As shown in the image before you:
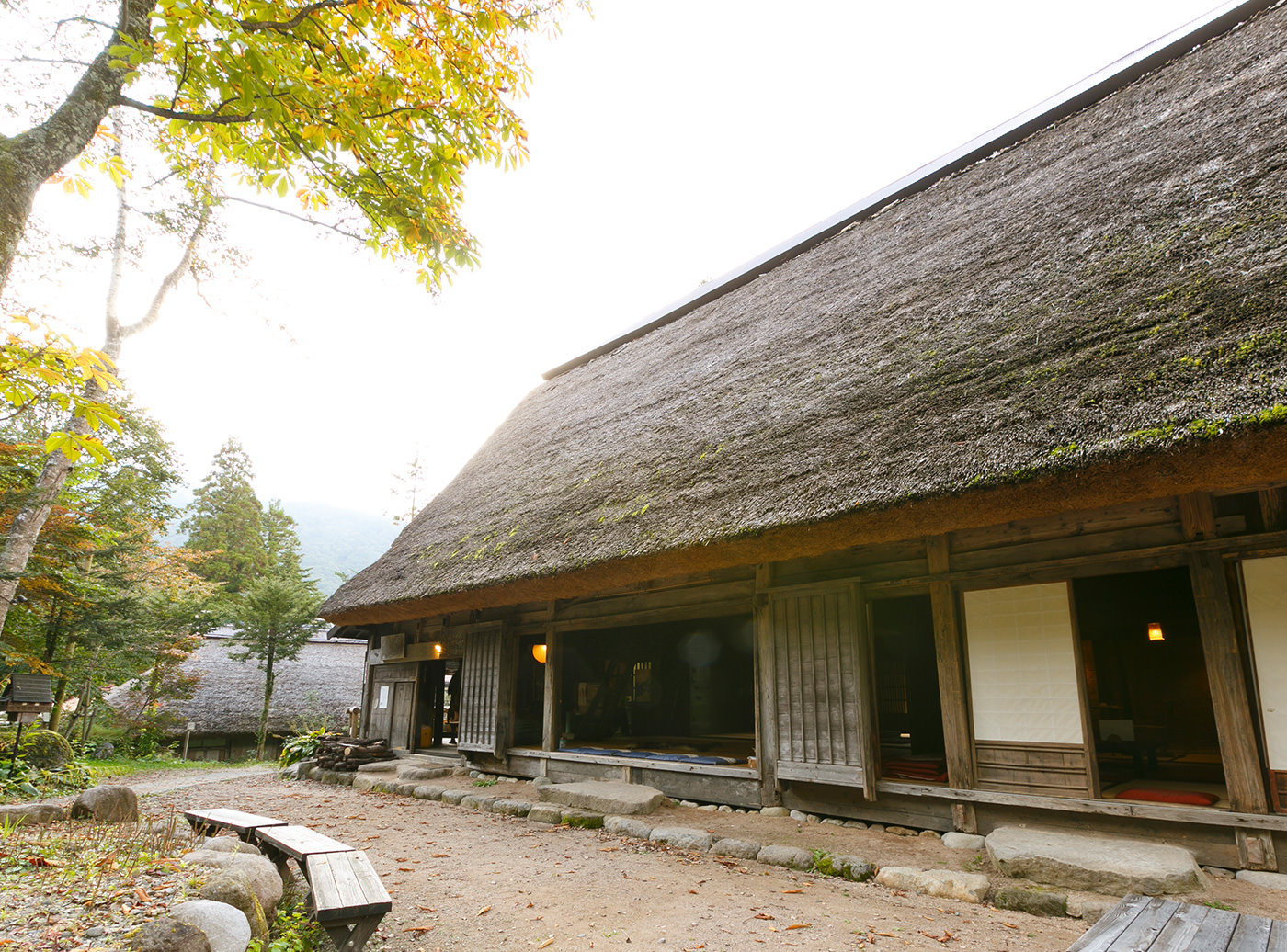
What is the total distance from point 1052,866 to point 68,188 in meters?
6.29

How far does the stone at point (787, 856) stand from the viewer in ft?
14.6

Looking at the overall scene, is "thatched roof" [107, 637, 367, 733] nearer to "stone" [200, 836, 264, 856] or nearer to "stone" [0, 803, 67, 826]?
"stone" [0, 803, 67, 826]

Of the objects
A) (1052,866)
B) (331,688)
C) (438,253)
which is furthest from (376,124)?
(331,688)

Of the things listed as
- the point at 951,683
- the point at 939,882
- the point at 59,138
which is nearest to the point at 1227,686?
the point at 951,683

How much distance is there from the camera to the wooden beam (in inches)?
150

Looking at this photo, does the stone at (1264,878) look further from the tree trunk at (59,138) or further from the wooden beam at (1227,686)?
the tree trunk at (59,138)

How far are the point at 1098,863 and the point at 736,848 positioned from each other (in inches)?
86.0

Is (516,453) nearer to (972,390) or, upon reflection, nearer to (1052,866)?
(972,390)

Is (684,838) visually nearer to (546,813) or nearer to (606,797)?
(606,797)

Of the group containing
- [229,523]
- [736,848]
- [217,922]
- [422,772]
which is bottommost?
[422,772]

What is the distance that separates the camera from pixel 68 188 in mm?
3312

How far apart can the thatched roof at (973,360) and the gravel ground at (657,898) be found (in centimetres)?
217

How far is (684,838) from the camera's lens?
199 inches

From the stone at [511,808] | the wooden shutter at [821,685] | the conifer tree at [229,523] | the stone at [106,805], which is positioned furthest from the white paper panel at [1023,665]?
the conifer tree at [229,523]
